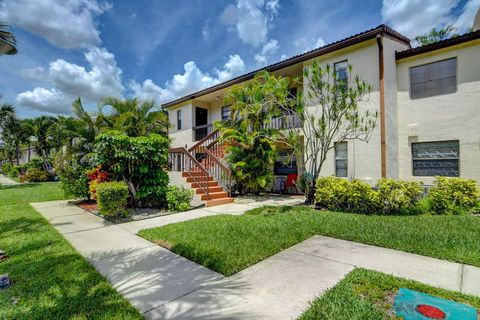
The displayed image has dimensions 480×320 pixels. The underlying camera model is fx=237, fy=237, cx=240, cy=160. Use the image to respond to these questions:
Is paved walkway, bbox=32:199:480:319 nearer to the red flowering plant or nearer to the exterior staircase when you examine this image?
the red flowering plant

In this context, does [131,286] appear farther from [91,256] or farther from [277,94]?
[277,94]

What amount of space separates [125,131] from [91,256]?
Answer: 7111 mm

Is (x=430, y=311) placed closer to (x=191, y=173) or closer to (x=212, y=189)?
(x=212, y=189)

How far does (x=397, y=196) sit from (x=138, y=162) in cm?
835

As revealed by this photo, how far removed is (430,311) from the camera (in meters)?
2.49

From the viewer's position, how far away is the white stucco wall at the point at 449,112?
824 cm

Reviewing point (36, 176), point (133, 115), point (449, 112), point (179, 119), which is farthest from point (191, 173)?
point (36, 176)

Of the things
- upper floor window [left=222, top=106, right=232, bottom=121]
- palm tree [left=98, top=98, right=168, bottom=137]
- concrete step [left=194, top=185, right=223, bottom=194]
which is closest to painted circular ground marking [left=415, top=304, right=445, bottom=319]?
concrete step [left=194, top=185, right=223, bottom=194]

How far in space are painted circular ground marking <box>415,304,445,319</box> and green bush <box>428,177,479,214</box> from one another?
5726 mm

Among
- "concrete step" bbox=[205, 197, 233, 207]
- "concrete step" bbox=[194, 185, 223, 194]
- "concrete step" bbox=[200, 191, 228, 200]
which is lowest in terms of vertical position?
"concrete step" bbox=[205, 197, 233, 207]

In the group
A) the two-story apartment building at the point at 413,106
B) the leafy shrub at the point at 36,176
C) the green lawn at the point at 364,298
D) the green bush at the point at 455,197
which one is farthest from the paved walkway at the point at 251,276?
the leafy shrub at the point at 36,176

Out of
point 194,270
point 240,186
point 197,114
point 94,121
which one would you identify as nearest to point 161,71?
point 197,114

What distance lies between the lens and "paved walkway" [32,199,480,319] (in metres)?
2.76

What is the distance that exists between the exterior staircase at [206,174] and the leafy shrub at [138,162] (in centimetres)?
139
